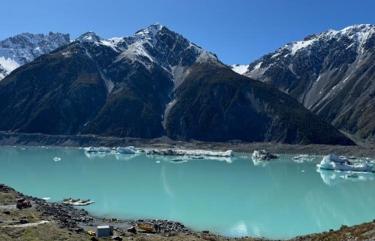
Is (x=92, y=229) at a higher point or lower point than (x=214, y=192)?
lower

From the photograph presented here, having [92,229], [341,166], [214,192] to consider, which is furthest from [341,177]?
[92,229]

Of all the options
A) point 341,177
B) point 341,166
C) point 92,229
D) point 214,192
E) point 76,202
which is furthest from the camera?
point 341,166

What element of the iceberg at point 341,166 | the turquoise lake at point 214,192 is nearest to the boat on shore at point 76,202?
the turquoise lake at point 214,192

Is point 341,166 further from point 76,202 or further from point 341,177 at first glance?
point 76,202

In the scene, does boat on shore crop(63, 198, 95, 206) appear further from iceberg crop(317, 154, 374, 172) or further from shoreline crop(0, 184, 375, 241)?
iceberg crop(317, 154, 374, 172)

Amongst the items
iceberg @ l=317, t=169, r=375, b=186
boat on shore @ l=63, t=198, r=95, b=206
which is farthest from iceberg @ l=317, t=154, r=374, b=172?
boat on shore @ l=63, t=198, r=95, b=206

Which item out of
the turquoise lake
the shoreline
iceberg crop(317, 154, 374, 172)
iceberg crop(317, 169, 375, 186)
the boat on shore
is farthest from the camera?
iceberg crop(317, 154, 374, 172)

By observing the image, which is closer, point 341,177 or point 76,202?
point 76,202

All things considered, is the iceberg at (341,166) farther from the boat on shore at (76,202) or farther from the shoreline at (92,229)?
the shoreline at (92,229)
